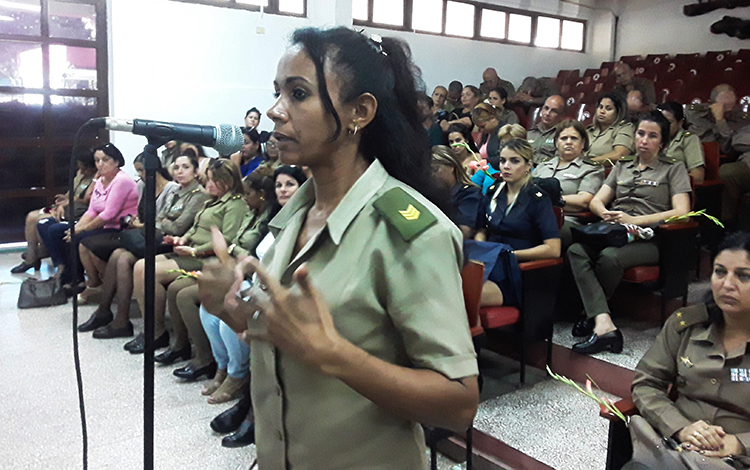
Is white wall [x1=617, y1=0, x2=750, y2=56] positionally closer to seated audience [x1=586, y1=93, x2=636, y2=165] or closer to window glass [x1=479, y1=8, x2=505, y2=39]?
window glass [x1=479, y1=8, x2=505, y2=39]

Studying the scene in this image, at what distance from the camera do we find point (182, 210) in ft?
12.8

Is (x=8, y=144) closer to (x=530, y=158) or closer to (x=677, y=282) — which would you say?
(x=530, y=158)

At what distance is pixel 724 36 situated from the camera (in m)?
8.22

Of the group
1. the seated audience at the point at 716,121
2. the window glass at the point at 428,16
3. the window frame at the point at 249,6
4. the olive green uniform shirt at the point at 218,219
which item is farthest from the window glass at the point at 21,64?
the seated audience at the point at 716,121

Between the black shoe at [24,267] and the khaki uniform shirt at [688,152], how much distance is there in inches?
187

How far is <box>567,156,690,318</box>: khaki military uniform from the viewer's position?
3057 millimetres

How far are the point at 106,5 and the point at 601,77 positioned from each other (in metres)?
5.71

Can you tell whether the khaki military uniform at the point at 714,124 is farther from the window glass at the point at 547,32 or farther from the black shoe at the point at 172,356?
the window glass at the point at 547,32

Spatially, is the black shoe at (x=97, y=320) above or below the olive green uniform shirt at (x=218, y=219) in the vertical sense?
below

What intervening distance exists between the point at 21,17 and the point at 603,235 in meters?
5.47

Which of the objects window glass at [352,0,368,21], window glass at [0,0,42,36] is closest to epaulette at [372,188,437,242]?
window glass at [0,0,42,36]

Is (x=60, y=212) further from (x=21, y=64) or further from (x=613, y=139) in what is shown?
(x=613, y=139)

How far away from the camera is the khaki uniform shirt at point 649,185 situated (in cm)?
338

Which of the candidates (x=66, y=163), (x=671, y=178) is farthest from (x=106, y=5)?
(x=671, y=178)
